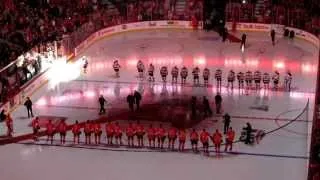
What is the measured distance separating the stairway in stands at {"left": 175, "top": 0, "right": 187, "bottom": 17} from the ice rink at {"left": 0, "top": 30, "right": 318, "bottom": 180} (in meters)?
1.84

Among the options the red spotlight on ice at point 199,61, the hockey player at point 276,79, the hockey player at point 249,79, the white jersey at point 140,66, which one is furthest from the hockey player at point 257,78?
the white jersey at point 140,66

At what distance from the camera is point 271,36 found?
3659 centimetres

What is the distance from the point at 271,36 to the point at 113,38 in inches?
332

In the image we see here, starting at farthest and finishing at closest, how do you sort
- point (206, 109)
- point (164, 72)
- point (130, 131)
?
point (164, 72), point (206, 109), point (130, 131)

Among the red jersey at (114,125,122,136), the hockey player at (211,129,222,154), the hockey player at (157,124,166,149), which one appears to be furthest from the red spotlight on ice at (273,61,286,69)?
the red jersey at (114,125,122,136)

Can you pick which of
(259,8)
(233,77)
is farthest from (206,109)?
(259,8)

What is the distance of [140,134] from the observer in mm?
23000

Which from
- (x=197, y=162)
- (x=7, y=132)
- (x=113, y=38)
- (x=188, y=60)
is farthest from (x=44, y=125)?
(x=113, y=38)

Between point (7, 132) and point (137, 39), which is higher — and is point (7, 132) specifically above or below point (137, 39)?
below

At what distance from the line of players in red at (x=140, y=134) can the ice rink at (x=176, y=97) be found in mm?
388

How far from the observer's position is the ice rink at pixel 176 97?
2117 cm

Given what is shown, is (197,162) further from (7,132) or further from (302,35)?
(302,35)

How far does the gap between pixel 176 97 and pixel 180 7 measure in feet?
46.4

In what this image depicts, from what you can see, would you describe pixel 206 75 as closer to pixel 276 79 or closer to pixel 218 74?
pixel 218 74
